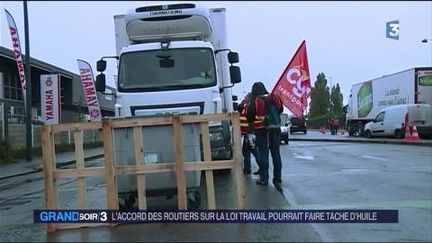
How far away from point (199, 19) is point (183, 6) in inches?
20.4

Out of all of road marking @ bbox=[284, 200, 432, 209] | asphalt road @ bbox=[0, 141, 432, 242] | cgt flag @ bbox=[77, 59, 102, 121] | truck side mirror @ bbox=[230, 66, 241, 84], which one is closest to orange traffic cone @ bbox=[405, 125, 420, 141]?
asphalt road @ bbox=[0, 141, 432, 242]

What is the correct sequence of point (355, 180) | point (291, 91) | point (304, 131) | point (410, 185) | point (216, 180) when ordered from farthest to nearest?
point (304, 131) → point (291, 91) → point (216, 180) → point (355, 180) → point (410, 185)

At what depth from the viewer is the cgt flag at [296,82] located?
23500 millimetres

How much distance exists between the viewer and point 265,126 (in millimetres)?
10977

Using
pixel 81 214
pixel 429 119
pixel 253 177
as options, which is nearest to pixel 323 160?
pixel 253 177

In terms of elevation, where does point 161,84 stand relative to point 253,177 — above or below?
above

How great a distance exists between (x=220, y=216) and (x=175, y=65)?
4856 mm

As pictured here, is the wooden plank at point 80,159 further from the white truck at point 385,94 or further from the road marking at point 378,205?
the white truck at point 385,94

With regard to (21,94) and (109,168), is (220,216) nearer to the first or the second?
(109,168)

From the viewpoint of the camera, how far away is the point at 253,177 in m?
12.6

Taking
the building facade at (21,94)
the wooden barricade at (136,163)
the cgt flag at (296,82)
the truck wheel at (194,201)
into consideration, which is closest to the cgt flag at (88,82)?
the building facade at (21,94)

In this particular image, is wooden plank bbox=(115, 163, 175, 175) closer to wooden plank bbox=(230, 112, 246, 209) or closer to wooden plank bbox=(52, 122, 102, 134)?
wooden plank bbox=(52, 122, 102, 134)

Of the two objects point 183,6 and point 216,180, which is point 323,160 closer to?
point 216,180

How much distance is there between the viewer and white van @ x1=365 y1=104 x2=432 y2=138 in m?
31.2
